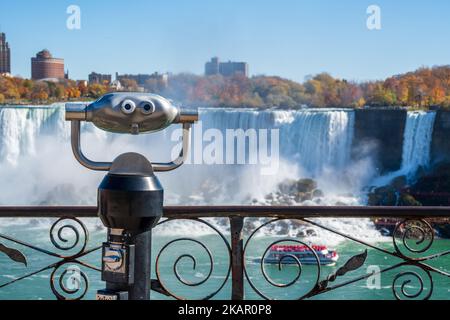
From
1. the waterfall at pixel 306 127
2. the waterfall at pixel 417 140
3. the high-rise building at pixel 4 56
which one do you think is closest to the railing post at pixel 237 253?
the waterfall at pixel 306 127

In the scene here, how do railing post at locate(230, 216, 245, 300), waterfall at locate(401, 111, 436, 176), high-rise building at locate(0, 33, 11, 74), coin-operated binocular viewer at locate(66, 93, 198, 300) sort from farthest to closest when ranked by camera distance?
1. high-rise building at locate(0, 33, 11, 74)
2. waterfall at locate(401, 111, 436, 176)
3. railing post at locate(230, 216, 245, 300)
4. coin-operated binocular viewer at locate(66, 93, 198, 300)

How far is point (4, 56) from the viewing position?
29828mm

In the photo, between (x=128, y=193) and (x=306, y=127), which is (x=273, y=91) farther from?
(x=128, y=193)

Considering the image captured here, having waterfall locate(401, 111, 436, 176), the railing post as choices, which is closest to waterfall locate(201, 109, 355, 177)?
waterfall locate(401, 111, 436, 176)

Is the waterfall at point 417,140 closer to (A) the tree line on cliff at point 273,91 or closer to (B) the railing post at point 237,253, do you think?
(A) the tree line on cliff at point 273,91

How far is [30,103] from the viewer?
25875mm

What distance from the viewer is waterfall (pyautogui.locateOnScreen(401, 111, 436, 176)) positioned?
23.1 m

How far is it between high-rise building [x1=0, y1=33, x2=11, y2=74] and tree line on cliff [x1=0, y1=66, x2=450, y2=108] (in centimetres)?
60

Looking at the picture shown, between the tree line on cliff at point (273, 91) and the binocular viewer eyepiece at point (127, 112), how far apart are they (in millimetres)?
23834

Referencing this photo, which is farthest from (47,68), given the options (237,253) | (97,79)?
(237,253)

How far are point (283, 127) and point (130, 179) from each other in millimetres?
23086

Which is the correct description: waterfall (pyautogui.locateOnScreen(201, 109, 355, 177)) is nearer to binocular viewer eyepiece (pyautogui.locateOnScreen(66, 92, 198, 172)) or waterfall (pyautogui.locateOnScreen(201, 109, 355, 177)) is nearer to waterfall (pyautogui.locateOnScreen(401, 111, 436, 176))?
waterfall (pyautogui.locateOnScreen(401, 111, 436, 176))

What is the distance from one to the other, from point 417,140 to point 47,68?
47.7 ft

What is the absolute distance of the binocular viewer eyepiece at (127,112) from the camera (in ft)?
4.97
